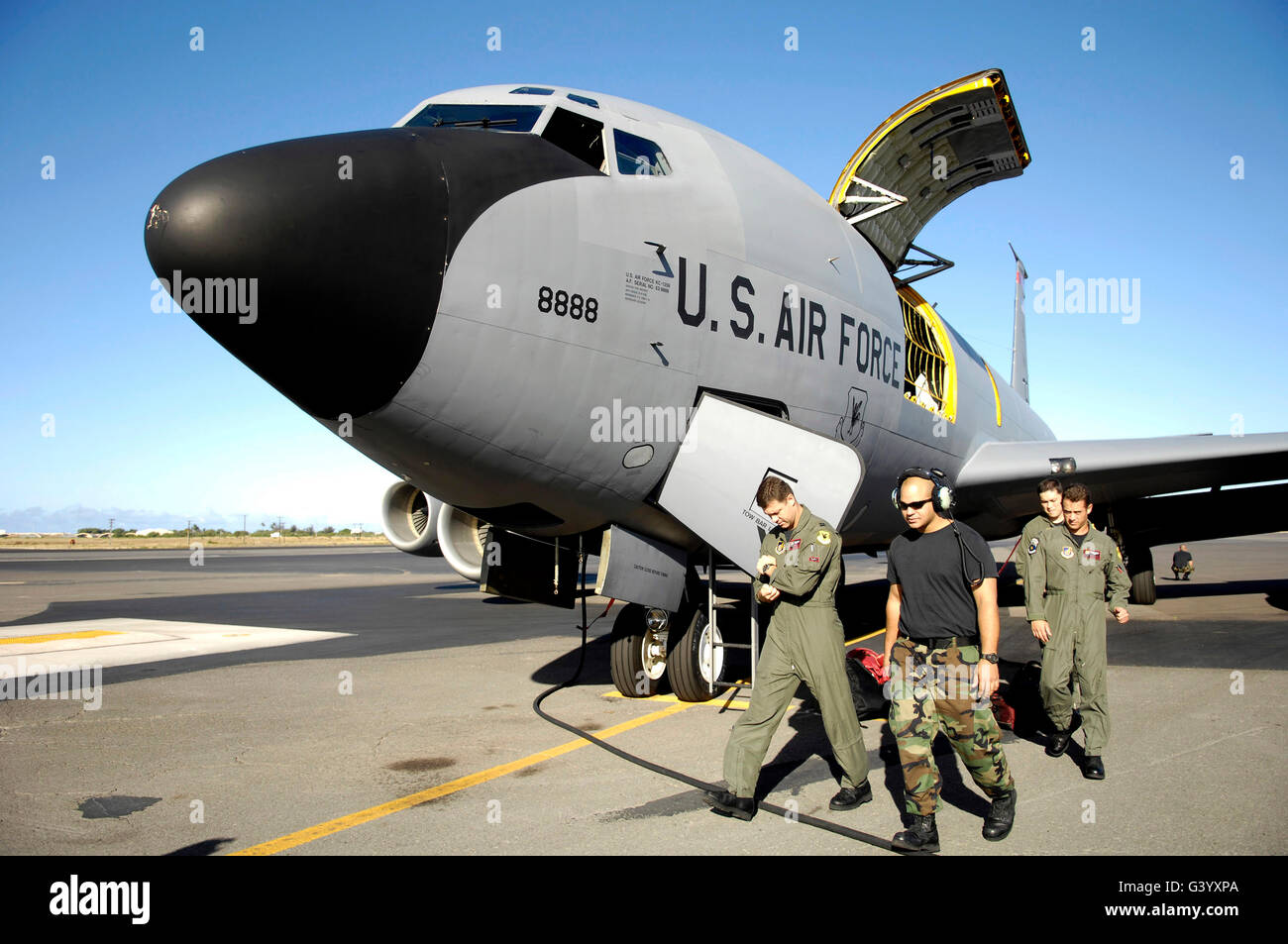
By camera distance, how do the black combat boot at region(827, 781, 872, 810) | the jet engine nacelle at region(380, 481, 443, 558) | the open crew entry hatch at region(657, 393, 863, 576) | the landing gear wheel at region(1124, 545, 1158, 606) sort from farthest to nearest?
the landing gear wheel at region(1124, 545, 1158, 606) < the jet engine nacelle at region(380, 481, 443, 558) < the open crew entry hatch at region(657, 393, 863, 576) < the black combat boot at region(827, 781, 872, 810)

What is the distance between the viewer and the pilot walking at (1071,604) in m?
5.45

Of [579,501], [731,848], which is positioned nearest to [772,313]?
[579,501]

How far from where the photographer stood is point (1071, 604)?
5.54m

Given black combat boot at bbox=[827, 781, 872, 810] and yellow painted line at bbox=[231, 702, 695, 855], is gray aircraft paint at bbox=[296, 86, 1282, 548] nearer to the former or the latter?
yellow painted line at bbox=[231, 702, 695, 855]

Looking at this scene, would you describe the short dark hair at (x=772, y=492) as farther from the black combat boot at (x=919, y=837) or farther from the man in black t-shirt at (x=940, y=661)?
the black combat boot at (x=919, y=837)

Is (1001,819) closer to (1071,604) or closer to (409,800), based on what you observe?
(1071,604)

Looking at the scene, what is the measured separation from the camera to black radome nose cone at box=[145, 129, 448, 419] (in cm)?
400

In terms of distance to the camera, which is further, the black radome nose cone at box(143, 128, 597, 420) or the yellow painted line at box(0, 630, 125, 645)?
the yellow painted line at box(0, 630, 125, 645)

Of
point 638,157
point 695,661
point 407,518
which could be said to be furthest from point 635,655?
point 407,518

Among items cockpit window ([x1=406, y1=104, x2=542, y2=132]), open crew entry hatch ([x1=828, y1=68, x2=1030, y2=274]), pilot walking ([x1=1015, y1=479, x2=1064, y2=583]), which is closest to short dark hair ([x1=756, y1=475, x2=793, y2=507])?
pilot walking ([x1=1015, y1=479, x2=1064, y2=583])

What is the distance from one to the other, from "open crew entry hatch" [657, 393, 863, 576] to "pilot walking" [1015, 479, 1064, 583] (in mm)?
1268

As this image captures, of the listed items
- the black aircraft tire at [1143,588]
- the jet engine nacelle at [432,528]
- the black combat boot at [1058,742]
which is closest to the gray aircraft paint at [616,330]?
the black combat boot at [1058,742]

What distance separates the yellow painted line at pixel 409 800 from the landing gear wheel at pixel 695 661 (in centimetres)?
72
